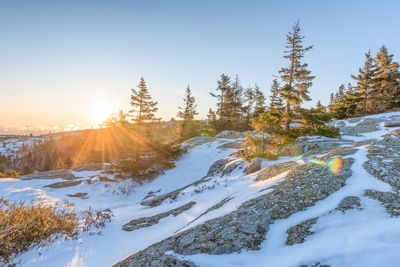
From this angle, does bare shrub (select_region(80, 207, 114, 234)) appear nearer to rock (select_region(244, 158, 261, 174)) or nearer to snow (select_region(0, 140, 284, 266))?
snow (select_region(0, 140, 284, 266))

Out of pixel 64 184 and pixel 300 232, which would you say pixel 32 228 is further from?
pixel 64 184

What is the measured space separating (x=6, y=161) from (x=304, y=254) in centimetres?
13793

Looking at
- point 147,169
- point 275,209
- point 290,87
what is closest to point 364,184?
point 275,209

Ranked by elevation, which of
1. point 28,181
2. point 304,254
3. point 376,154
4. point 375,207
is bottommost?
point 28,181

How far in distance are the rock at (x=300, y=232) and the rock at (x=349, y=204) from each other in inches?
37.0

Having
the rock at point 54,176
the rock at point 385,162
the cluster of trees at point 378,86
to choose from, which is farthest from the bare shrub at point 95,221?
the cluster of trees at point 378,86

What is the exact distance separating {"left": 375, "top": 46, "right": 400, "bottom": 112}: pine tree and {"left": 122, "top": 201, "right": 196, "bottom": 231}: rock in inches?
1759

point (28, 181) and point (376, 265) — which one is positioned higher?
point (376, 265)

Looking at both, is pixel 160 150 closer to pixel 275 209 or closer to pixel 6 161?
pixel 275 209

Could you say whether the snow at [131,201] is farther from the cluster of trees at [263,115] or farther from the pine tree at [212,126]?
the pine tree at [212,126]

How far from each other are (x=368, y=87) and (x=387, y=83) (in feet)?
9.46

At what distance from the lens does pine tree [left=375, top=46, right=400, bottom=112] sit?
45875mm

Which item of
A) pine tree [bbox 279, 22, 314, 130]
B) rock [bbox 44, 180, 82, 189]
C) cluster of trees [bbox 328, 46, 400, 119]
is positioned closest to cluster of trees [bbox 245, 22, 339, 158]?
pine tree [bbox 279, 22, 314, 130]

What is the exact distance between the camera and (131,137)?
36219 millimetres
